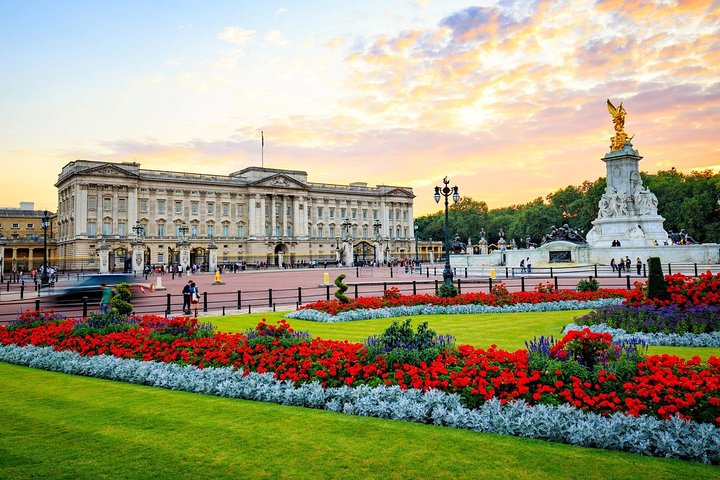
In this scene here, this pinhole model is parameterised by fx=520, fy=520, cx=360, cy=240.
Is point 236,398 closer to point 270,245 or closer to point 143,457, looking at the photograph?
point 143,457

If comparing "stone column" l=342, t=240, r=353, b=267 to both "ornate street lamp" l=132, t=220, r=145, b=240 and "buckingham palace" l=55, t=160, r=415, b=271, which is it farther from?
"ornate street lamp" l=132, t=220, r=145, b=240

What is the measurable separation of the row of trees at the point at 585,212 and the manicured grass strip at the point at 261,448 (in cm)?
6471

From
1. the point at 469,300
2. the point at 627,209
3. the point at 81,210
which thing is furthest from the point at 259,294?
the point at 81,210

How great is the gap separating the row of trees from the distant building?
92.7 m

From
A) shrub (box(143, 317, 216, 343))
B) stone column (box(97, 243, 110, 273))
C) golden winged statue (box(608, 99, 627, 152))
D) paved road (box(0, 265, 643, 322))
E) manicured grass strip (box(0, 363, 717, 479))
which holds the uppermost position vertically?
golden winged statue (box(608, 99, 627, 152))

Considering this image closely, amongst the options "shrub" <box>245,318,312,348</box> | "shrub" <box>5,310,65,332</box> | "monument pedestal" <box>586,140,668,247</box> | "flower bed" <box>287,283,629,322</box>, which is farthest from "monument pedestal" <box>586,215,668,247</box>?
"shrub" <box>5,310,65,332</box>

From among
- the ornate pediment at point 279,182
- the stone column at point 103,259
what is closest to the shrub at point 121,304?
the stone column at point 103,259

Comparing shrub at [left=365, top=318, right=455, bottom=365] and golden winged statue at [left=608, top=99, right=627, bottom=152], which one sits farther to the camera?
golden winged statue at [left=608, top=99, right=627, bottom=152]

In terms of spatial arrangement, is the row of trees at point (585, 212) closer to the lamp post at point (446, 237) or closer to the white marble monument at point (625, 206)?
the white marble monument at point (625, 206)

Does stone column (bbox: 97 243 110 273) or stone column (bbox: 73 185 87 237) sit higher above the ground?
stone column (bbox: 73 185 87 237)

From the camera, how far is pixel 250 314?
2036 centimetres

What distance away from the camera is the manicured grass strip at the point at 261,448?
221 inches

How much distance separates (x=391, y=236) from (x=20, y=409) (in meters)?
117

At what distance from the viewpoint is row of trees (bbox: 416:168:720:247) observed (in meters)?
77.4
